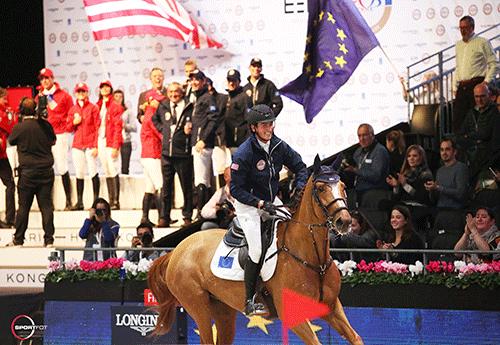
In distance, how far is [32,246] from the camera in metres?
9.55

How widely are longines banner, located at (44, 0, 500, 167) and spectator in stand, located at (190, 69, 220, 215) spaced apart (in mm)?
3366

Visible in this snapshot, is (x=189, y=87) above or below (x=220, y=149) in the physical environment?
above

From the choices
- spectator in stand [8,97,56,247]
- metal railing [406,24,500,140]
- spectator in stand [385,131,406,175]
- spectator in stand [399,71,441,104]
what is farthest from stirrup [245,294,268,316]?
Answer: spectator in stand [399,71,441,104]

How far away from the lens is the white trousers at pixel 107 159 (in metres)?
10.3

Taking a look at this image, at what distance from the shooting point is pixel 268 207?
436 cm

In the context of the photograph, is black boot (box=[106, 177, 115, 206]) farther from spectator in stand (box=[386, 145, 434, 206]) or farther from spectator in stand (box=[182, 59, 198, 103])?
spectator in stand (box=[386, 145, 434, 206])

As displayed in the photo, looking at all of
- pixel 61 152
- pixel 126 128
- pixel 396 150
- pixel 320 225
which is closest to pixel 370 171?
pixel 396 150

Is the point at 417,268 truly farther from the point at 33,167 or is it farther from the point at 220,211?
the point at 33,167

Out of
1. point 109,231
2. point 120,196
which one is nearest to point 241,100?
point 109,231

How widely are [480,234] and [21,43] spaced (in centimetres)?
1027

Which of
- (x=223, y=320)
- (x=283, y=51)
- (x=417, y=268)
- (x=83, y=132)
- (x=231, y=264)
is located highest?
(x=283, y=51)

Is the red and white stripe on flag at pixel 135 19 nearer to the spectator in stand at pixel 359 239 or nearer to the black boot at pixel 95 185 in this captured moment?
the black boot at pixel 95 185

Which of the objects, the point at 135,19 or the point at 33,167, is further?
the point at 135,19

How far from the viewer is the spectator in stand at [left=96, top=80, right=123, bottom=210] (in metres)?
10.2
